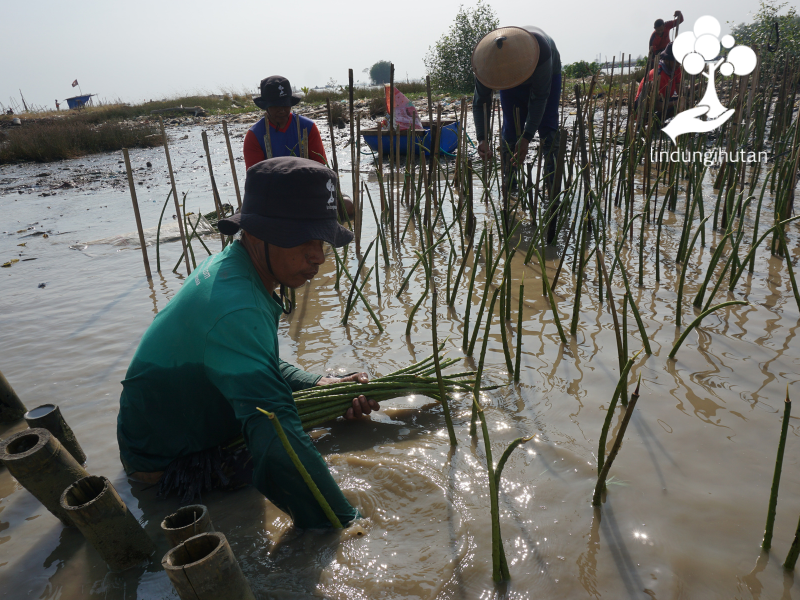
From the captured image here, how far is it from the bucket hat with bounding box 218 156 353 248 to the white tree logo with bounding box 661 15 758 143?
3.38 metres

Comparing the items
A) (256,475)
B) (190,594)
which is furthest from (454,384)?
(190,594)

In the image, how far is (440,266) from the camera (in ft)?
12.1

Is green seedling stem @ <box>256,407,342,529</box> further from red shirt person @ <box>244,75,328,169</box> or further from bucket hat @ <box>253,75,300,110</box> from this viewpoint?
bucket hat @ <box>253,75,300,110</box>

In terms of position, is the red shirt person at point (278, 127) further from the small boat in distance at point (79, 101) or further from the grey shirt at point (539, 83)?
the small boat in distance at point (79, 101)

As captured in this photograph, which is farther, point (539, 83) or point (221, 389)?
point (539, 83)

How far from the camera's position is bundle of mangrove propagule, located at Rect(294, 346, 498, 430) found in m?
1.81

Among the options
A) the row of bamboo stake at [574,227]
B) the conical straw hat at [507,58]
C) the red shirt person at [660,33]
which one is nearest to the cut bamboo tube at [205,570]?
the row of bamboo stake at [574,227]

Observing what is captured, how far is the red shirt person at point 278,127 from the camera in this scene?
3492 mm

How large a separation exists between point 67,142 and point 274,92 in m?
11.9

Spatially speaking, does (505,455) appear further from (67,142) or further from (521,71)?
(67,142)

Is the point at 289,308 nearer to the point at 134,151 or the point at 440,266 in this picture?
the point at 440,266

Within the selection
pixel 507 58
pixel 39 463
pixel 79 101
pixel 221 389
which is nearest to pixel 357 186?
pixel 507 58

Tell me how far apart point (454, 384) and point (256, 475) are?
0.94 m

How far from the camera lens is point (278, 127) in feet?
12.0
